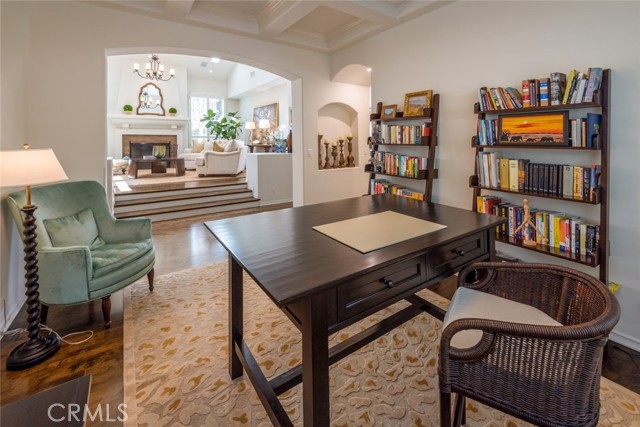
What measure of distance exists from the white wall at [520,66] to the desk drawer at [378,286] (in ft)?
6.21

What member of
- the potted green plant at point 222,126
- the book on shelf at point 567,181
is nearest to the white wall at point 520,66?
the book on shelf at point 567,181

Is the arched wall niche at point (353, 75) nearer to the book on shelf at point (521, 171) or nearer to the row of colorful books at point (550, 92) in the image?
the row of colorful books at point (550, 92)

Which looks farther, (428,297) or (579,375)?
(428,297)

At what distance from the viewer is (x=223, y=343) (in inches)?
85.1

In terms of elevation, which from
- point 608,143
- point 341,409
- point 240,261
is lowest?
point 341,409

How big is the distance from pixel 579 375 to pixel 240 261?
1.19 metres

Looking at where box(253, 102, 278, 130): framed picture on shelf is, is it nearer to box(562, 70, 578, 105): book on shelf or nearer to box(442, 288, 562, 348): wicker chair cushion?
box(562, 70, 578, 105): book on shelf

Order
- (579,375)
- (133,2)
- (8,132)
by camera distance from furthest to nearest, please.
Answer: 1. (133,2)
2. (8,132)
3. (579,375)

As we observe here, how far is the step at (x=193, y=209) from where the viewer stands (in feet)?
18.0

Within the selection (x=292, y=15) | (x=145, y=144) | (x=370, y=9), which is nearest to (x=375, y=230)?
(x=370, y=9)

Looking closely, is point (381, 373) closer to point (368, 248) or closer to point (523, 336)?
point (368, 248)

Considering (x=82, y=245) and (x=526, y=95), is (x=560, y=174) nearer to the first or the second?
(x=526, y=95)

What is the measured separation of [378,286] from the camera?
1259mm

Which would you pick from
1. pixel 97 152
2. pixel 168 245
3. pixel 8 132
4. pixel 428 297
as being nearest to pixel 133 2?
pixel 97 152
